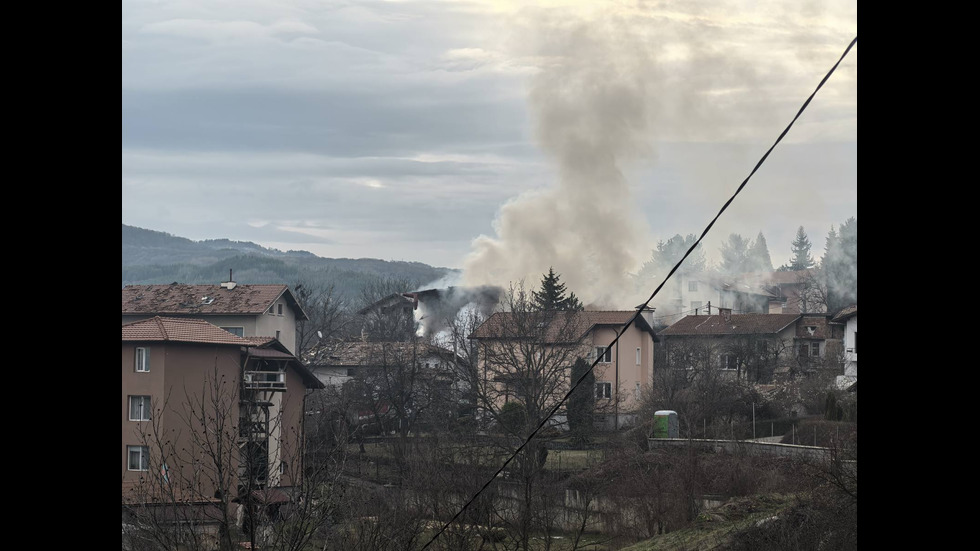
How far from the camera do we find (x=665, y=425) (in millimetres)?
29047

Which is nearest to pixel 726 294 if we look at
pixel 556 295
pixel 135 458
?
pixel 556 295

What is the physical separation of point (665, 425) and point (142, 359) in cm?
1687

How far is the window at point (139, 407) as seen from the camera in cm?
3012

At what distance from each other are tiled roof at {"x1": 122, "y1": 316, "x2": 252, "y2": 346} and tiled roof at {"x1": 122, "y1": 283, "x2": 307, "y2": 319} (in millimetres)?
6135

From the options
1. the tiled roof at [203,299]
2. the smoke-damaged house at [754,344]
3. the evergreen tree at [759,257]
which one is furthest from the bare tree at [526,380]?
the evergreen tree at [759,257]

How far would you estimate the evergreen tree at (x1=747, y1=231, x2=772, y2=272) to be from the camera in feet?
264

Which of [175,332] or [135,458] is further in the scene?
[175,332]

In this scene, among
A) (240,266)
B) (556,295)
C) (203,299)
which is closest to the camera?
(203,299)

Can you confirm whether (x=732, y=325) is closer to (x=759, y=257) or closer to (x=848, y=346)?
(x=848, y=346)

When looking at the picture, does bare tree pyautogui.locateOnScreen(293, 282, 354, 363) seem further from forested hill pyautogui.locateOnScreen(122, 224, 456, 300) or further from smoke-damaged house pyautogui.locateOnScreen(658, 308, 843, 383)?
forested hill pyautogui.locateOnScreen(122, 224, 456, 300)

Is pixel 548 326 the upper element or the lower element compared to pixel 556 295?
lower
